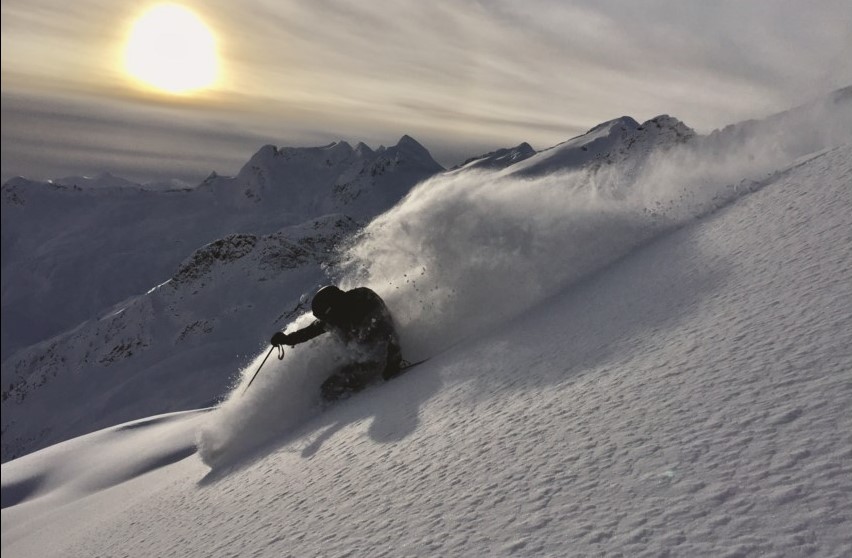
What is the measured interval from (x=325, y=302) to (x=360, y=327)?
0.80 meters

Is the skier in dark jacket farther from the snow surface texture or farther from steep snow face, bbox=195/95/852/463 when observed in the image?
the snow surface texture

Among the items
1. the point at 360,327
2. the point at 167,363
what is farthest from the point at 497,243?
the point at 167,363

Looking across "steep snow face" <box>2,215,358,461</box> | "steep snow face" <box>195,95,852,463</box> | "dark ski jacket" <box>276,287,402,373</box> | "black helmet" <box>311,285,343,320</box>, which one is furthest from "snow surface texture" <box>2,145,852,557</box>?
"steep snow face" <box>2,215,358,461</box>

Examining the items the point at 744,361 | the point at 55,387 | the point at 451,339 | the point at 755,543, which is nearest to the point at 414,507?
the point at 755,543

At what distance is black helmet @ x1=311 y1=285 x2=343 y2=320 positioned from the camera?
10727mm

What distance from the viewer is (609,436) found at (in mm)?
4402

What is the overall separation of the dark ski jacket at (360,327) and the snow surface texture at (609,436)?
1.09m

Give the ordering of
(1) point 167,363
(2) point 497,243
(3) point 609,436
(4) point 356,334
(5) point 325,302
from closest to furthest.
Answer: (3) point 609,436 → (5) point 325,302 → (4) point 356,334 → (2) point 497,243 → (1) point 167,363

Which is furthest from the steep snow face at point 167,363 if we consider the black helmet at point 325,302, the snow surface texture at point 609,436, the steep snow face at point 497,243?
the snow surface texture at point 609,436

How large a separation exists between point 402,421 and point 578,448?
3042 millimetres

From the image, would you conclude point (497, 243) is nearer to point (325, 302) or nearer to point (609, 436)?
point (325, 302)

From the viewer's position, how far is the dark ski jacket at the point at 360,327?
1077 cm

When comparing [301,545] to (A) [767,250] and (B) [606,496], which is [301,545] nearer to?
(B) [606,496]

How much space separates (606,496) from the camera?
3629mm
